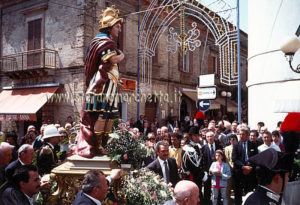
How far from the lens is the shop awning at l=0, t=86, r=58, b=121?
14.5 meters

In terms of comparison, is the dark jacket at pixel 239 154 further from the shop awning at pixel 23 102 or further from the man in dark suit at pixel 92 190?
the shop awning at pixel 23 102

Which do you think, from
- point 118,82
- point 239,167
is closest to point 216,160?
point 239,167

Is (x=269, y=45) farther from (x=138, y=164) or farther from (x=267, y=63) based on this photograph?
(x=138, y=164)

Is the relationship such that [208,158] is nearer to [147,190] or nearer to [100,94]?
[147,190]

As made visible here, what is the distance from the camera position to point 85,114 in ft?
15.9

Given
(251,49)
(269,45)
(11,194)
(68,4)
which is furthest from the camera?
(68,4)

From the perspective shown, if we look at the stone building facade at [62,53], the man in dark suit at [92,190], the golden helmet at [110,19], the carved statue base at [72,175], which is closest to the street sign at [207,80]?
the golden helmet at [110,19]

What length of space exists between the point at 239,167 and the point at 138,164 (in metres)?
2.36

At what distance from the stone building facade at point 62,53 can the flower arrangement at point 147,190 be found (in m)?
9.45

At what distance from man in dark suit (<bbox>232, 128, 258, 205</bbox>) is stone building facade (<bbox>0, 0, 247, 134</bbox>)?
8627mm

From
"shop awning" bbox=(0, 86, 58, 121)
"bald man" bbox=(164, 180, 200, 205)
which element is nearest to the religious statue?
"bald man" bbox=(164, 180, 200, 205)

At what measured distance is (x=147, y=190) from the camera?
407 centimetres

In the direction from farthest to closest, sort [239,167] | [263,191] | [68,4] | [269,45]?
[68,4] < [269,45] < [239,167] < [263,191]

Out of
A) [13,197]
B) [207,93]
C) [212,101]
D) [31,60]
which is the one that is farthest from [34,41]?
[13,197]
